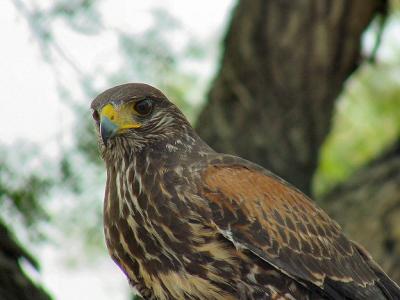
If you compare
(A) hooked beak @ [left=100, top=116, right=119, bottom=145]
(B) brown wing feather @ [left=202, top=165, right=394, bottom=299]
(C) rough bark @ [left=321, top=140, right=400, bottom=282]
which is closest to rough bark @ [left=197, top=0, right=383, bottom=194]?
(C) rough bark @ [left=321, top=140, right=400, bottom=282]

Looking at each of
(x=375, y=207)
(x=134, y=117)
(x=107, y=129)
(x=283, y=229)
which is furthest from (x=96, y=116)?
(x=375, y=207)

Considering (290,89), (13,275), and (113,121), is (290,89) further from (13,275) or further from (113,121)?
(13,275)

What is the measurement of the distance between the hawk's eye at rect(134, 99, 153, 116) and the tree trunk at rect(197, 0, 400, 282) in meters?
2.76

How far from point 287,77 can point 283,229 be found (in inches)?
142

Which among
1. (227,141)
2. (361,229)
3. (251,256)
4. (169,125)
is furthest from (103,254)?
(251,256)

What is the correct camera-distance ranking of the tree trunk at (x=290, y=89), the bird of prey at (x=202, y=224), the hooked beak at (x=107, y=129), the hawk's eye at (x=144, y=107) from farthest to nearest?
the tree trunk at (x=290, y=89), the hawk's eye at (x=144, y=107), the hooked beak at (x=107, y=129), the bird of prey at (x=202, y=224)

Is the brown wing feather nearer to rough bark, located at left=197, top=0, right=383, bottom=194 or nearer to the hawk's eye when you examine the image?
the hawk's eye

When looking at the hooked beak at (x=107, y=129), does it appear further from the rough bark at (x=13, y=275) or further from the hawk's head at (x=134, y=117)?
the rough bark at (x=13, y=275)

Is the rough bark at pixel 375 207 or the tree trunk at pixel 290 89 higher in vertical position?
the tree trunk at pixel 290 89

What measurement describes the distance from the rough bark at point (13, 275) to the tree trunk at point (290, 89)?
11.4ft

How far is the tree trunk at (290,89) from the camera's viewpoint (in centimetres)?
902

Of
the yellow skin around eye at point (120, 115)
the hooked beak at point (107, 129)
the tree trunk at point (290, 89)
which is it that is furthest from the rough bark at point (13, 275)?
the tree trunk at point (290, 89)

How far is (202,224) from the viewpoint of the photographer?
547cm

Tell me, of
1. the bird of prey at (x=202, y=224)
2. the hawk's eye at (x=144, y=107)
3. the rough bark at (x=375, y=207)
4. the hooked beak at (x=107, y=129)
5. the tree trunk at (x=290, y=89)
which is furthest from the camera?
the tree trunk at (x=290, y=89)
